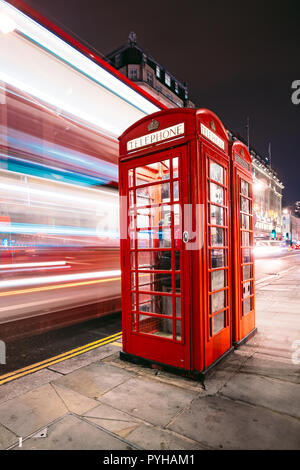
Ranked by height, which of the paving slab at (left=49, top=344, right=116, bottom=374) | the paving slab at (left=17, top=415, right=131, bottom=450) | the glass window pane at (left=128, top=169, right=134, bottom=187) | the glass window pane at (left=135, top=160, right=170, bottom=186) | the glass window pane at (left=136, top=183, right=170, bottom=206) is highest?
the glass window pane at (left=135, top=160, right=170, bottom=186)

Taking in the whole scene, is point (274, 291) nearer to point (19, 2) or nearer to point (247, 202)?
point (247, 202)

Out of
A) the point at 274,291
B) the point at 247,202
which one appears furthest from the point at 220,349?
the point at 274,291

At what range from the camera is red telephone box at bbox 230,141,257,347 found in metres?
3.90

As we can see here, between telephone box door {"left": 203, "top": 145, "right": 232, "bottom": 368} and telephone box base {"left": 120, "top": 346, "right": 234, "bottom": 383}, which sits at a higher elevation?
telephone box door {"left": 203, "top": 145, "right": 232, "bottom": 368}

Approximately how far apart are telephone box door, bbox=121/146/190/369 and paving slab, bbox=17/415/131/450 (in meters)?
1.23

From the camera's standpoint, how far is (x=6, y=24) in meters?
3.54

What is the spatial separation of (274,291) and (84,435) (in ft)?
26.8

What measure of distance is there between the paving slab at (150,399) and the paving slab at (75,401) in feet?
0.44

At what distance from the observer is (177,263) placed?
11.2 ft

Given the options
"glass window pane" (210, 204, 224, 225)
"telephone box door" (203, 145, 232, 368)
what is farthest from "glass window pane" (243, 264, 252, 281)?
"glass window pane" (210, 204, 224, 225)

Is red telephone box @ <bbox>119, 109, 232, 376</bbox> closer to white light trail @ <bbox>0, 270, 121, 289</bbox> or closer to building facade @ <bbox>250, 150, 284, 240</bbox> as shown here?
white light trail @ <bbox>0, 270, 121, 289</bbox>

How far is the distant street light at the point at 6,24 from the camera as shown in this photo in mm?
3502

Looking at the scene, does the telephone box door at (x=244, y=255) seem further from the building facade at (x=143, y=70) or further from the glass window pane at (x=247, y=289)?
the building facade at (x=143, y=70)

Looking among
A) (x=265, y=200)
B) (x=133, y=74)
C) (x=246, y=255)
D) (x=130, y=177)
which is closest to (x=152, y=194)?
(x=130, y=177)
